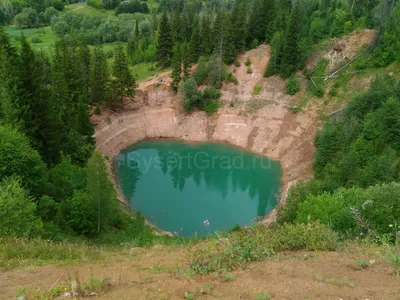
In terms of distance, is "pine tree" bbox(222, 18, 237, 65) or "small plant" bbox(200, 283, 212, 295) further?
"pine tree" bbox(222, 18, 237, 65)

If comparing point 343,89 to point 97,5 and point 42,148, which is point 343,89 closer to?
point 42,148

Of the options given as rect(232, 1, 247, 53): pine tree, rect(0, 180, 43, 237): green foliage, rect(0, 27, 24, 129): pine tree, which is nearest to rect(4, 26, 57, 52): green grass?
rect(232, 1, 247, 53): pine tree

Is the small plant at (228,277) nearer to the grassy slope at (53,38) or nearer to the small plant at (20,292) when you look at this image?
the small plant at (20,292)

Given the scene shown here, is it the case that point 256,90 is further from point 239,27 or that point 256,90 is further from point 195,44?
point 195,44

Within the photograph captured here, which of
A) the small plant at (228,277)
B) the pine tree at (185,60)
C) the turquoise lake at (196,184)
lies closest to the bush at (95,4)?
the pine tree at (185,60)

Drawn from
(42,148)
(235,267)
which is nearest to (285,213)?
(235,267)

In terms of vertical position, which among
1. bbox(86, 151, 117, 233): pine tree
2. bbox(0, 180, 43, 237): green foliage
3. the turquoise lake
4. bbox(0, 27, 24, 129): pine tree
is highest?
bbox(0, 27, 24, 129): pine tree

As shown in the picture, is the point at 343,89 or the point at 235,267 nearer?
the point at 235,267

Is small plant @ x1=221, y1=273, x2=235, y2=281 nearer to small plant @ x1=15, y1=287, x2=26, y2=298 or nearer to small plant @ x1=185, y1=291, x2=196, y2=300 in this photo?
small plant @ x1=185, y1=291, x2=196, y2=300
